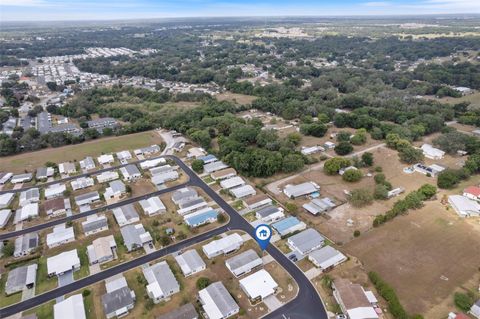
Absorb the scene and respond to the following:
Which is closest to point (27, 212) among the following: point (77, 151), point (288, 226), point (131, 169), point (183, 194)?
point (131, 169)

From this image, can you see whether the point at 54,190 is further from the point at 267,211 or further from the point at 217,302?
the point at 217,302

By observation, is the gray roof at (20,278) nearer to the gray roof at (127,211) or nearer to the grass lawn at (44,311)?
the grass lawn at (44,311)

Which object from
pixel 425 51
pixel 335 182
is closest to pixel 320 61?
pixel 425 51

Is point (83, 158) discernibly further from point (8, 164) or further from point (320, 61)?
point (320, 61)

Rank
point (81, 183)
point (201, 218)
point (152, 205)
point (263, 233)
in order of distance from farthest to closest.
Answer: point (81, 183) → point (152, 205) → point (201, 218) → point (263, 233)

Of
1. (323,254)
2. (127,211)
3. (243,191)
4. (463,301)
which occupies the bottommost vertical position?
(463,301)

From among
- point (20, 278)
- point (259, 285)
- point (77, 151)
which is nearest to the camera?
point (259, 285)

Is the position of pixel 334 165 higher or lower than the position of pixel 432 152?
higher
